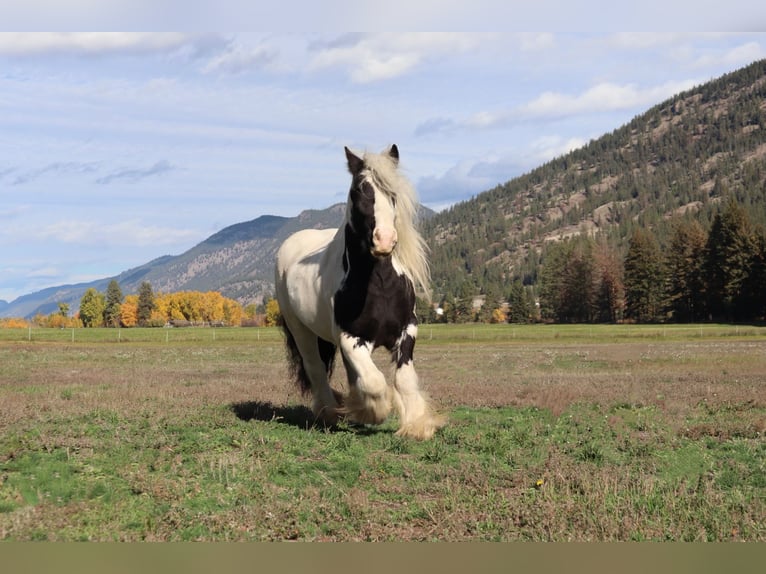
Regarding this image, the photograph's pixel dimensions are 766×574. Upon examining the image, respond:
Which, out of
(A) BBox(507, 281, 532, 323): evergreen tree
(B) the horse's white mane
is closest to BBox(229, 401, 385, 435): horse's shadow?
(B) the horse's white mane

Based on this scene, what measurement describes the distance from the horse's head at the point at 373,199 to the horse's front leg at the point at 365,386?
1.46m

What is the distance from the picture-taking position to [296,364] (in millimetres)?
15133

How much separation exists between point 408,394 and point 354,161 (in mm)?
3498

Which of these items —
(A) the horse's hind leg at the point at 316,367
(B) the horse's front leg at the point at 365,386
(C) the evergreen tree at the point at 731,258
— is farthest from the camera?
(C) the evergreen tree at the point at 731,258

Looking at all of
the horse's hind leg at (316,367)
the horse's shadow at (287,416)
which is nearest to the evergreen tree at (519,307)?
the horse's shadow at (287,416)

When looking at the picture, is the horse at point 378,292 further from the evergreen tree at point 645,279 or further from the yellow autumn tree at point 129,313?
the yellow autumn tree at point 129,313

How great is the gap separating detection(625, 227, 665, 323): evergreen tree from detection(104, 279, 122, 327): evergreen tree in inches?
4306

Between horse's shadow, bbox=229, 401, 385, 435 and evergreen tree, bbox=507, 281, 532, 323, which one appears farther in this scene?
evergreen tree, bbox=507, 281, 532, 323

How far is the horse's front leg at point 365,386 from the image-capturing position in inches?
430

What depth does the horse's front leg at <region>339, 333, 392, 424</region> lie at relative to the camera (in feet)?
35.8

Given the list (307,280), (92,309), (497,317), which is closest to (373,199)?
(307,280)

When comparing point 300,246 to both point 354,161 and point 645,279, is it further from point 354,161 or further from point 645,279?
point 645,279

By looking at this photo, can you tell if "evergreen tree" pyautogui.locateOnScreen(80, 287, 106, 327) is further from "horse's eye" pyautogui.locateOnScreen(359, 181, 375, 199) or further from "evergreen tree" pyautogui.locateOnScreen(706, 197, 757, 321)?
"horse's eye" pyautogui.locateOnScreen(359, 181, 375, 199)

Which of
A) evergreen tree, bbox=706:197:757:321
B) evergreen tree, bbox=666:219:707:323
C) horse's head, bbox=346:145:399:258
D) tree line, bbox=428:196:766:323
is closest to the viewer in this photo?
horse's head, bbox=346:145:399:258
